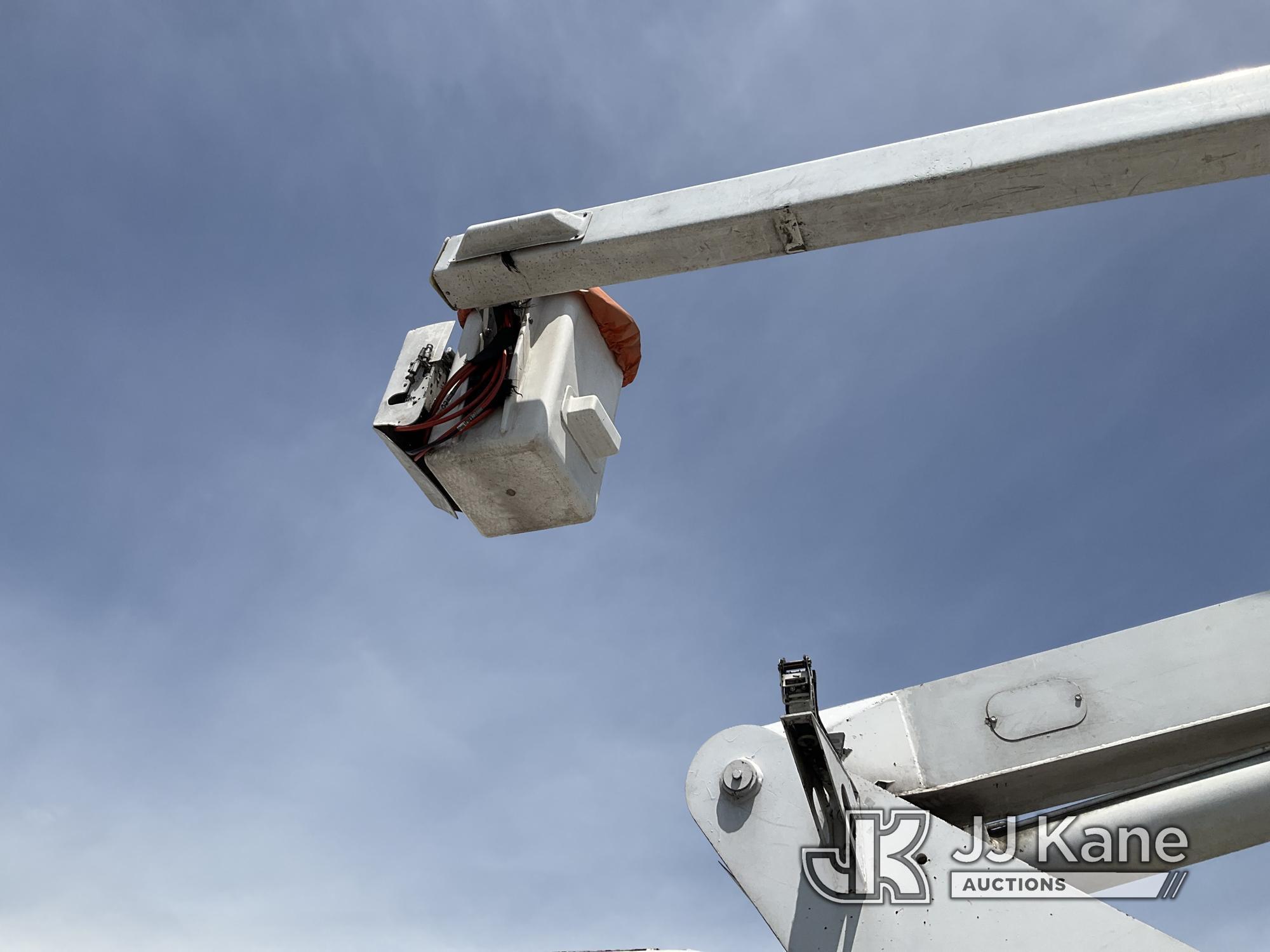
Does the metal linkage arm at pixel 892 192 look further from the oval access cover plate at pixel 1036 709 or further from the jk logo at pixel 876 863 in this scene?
the jk logo at pixel 876 863

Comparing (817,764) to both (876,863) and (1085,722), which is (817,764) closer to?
(876,863)

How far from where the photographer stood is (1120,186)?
8.81 feet

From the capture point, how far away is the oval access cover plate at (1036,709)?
2.78m

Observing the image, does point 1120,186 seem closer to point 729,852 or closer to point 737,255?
point 737,255

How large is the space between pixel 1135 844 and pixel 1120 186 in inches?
70.1

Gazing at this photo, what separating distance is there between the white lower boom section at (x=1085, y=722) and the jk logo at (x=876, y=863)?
0.20m

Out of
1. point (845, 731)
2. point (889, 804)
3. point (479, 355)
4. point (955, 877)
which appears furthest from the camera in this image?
point (479, 355)

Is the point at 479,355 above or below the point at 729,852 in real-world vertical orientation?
Result: above

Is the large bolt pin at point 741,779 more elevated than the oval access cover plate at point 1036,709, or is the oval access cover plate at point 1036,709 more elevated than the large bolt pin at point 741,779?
the oval access cover plate at point 1036,709

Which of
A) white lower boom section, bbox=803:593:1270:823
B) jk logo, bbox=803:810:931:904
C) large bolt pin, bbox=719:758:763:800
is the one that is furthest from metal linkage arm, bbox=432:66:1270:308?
jk logo, bbox=803:810:931:904

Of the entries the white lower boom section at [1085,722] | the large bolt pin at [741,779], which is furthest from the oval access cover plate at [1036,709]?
the large bolt pin at [741,779]

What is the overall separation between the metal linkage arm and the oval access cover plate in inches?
52.6

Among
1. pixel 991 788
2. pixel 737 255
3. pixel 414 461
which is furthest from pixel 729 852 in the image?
pixel 737 255

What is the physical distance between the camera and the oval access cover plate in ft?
9.12
